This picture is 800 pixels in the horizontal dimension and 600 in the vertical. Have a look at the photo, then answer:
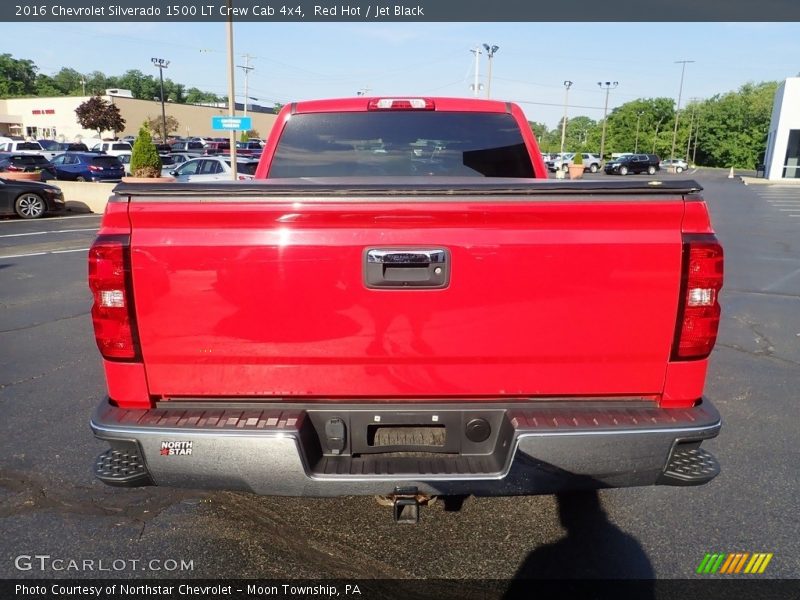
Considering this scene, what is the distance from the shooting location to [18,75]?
11619 cm

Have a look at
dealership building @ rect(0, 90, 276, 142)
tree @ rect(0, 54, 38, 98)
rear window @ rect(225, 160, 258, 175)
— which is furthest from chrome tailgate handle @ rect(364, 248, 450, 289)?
tree @ rect(0, 54, 38, 98)

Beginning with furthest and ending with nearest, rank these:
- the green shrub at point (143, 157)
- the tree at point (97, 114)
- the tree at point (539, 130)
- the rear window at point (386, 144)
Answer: the tree at point (539, 130), the tree at point (97, 114), the green shrub at point (143, 157), the rear window at point (386, 144)

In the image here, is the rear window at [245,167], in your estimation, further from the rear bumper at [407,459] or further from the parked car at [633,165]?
the parked car at [633,165]

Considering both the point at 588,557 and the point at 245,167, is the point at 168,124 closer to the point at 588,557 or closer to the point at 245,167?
the point at 245,167

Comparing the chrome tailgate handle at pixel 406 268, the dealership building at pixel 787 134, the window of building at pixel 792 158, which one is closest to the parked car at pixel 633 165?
the dealership building at pixel 787 134

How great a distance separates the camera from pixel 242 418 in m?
2.37

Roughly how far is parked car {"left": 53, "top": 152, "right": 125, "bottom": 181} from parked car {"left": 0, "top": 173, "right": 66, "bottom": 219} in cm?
917

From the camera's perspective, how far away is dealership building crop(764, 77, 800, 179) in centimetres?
4103

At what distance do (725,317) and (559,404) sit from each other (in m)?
6.06

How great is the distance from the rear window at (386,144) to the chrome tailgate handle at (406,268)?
1797 millimetres

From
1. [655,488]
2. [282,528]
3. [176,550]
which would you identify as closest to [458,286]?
[282,528]

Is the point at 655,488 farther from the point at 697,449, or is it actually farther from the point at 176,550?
the point at 176,550

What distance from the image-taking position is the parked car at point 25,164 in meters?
24.3

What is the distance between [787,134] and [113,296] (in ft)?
162
